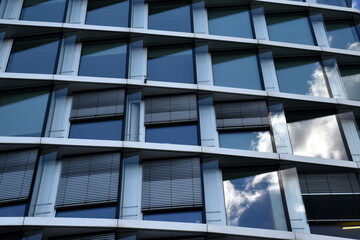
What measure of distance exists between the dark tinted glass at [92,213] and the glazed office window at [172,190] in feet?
3.38

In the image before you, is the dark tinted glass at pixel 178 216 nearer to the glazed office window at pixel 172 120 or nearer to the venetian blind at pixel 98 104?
the glazed office window at pixel 172 120

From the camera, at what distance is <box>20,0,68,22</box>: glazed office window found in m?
18.5

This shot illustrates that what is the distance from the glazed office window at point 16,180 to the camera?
525 inches

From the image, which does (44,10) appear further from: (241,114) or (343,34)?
(343,34)

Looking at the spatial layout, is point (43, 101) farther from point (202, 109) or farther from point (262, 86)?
point (262, 86)

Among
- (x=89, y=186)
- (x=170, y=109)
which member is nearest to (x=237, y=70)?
(x=170, y=109)

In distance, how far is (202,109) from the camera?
648 inches

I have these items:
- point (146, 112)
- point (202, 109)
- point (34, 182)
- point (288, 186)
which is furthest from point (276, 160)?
point (34, 182)

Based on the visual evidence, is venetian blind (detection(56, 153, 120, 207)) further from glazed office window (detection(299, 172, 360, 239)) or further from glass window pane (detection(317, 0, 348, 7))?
glass window pane (detection(317, 0, 348, 7))

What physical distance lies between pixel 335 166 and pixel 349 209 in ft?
5.12

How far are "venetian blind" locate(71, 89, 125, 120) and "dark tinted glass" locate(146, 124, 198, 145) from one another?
4.70ft

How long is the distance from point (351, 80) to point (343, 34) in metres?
2.87

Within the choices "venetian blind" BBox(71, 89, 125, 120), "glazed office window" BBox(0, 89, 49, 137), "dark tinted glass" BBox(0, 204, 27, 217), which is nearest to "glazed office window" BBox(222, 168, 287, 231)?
"venetian blind" BBox(71, 89, 125, 120)

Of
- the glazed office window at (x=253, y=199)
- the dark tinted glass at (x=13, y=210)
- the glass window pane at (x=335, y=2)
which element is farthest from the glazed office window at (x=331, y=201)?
the glass window pane at (x=335, y=2)
